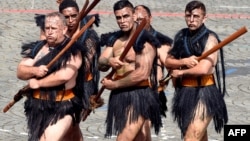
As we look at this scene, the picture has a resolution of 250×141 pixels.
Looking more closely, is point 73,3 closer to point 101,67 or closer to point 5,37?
point 101,67

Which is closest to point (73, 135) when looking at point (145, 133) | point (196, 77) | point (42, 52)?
point (145, 133)

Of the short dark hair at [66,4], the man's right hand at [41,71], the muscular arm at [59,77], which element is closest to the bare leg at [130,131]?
the muscular arm at [59,77]

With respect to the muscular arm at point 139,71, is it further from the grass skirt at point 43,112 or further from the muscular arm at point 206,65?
the grass skirt at point 43,112

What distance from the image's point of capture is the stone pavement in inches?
578

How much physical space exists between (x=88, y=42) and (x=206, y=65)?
1.96 meters

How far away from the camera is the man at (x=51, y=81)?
11.3m

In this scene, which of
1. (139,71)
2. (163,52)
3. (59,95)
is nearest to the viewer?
(59,95)

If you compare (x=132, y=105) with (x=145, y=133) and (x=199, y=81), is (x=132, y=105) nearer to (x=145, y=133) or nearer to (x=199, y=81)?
(x=145, y=133)

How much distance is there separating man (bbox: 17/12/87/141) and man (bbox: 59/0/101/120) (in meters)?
0.97

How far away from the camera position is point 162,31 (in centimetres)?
2267

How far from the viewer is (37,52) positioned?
37.9ft

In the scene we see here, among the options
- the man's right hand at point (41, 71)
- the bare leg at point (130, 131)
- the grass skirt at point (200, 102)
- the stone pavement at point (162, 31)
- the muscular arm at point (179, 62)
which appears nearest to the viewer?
the man's right hand at point (41, 71)

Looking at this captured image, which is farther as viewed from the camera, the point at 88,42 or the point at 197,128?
the point at 88,42

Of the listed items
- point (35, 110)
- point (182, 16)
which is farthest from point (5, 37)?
point (35, 110)
